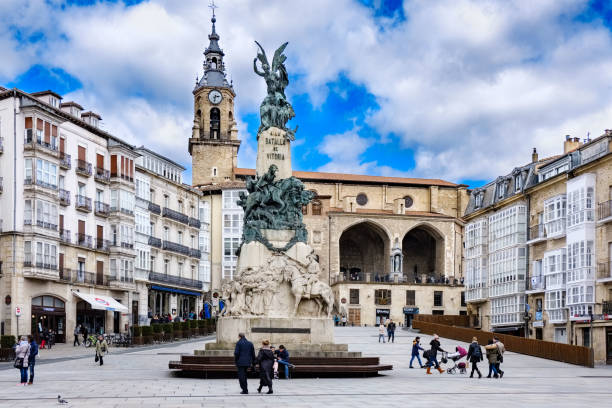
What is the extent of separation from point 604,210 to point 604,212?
10 cm

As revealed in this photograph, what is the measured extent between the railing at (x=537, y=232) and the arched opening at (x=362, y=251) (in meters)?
36.2

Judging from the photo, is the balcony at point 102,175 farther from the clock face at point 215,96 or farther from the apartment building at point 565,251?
the clock face at point 215,96

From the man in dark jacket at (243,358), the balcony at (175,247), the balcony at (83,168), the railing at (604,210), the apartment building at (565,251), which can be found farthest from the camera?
the balcony at (175,247)

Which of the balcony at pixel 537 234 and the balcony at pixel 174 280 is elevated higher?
the balcony at pixel 537 234

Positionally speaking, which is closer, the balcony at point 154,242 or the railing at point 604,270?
the railing at point 604,270

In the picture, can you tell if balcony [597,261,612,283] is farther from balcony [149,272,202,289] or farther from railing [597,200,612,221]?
balcony [149,272,202,289]

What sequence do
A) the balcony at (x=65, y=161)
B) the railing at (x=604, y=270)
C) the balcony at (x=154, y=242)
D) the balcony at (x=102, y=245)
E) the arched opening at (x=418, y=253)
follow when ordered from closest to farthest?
1. the railing at (x=604, y=270)
2. the balcony at (x=65, y=161)
3. the balcony at (x=102, y=245)
4. the balcony at (x=154, y=242)
5. the arched opening at (x=418, y=253)

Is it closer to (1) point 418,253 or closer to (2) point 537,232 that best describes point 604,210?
(2) point 537,232

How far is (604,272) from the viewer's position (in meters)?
44.4

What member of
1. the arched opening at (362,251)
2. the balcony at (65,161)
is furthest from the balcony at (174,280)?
the arched opening at (362,251)

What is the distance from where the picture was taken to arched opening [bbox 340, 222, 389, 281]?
300ft

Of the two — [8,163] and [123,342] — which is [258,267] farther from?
[8,163]

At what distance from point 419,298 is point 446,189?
16972 millimetres

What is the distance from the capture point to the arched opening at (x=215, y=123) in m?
92.5
